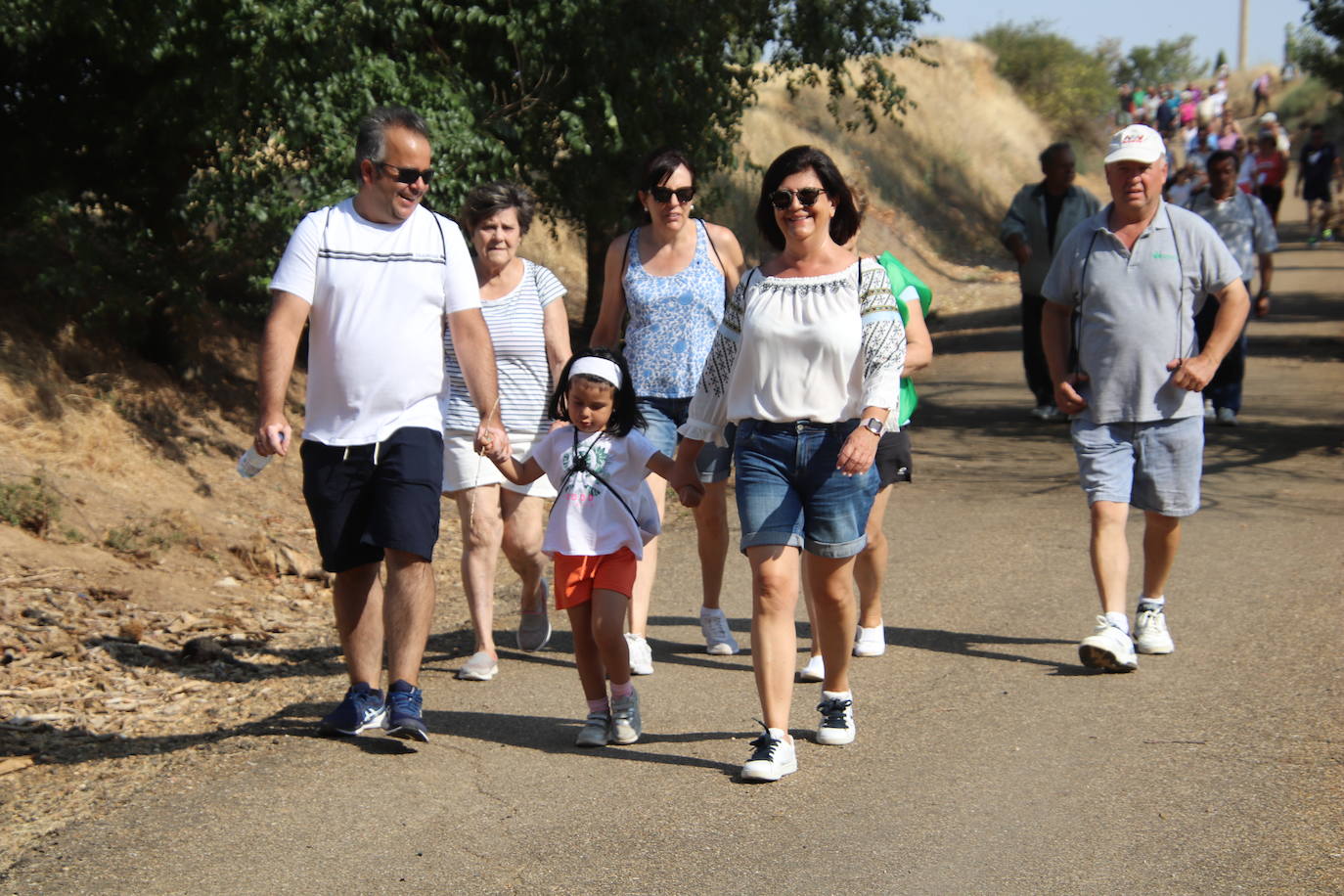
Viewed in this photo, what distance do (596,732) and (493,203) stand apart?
2193 millimetres

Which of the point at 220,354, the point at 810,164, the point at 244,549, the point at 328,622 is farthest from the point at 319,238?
the point at 220,354

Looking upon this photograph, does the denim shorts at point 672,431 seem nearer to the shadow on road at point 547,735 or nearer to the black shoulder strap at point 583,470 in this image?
the black shoulder strap at point 583,470

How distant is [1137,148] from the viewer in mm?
6227

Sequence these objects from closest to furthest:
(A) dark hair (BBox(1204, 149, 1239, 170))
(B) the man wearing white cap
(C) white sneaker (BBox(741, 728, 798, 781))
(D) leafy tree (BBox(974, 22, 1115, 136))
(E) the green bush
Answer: (C) white sneaker (BBox(741, 728, 798, 781)) < (B) the man wearing white cap < (E) the green bush < (A) dark hair (BBox(1204, 149, 1239, 170)) < (D) leafy tree (BBox(974, 22, 1115, 136))

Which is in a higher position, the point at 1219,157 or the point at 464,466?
the point at 1219,157

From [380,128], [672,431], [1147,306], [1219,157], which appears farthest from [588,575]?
[1219,157]

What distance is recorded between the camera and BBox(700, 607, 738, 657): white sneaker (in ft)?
22.0

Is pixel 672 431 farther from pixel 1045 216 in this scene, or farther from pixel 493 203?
pixel 1045 216

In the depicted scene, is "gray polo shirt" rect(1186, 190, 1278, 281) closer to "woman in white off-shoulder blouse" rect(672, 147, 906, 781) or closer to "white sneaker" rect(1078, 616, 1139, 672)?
"white sneaker" rect(1078, 616, 1139, 672)

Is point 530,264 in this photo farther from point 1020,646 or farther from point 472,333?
point 1020,646

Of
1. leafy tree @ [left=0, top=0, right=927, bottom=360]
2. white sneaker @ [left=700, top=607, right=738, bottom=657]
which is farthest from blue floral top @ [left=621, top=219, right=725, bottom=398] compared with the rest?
leafy tree @ [left=0, top=0, right=927, bottom=360]

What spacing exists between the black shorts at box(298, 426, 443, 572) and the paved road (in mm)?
723

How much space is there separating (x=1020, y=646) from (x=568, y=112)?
6.05 meters

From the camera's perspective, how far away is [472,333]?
17.5ft
